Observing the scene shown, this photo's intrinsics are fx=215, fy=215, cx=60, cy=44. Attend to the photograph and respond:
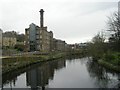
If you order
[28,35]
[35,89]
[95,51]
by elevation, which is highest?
[28,35]

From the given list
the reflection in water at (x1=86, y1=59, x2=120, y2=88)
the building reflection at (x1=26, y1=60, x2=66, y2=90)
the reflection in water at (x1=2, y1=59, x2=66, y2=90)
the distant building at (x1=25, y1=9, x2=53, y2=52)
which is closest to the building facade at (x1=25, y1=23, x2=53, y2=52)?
the distant building at (x1=25, y1=9, x2=53, y2=52)

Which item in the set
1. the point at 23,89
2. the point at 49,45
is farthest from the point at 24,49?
the point at 23,89

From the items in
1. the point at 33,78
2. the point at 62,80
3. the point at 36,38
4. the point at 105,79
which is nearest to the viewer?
the point at 62,80

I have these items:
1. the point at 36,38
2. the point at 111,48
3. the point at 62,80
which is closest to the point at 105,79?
the point at 62,80

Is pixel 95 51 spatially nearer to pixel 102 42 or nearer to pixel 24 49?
pixel 102 42

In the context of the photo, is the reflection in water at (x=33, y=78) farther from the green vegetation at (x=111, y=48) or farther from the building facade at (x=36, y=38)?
the building facade at (x=36, y=38)

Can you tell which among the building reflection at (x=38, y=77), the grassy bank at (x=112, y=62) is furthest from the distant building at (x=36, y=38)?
the building reflection at (x=38, y=77)

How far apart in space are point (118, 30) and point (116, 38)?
1327 mm

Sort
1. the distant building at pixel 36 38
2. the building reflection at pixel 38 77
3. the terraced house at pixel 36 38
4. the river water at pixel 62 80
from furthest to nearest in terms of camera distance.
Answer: the distant building at pixel 36 38 < the terraced house at pixel 36 38 < the building reflection at pixel 38 77 < the river water at pixel 62 80

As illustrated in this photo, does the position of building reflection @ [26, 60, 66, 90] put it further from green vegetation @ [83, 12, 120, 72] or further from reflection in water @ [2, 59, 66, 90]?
green vegetation @ [83, 12, 120, 72]

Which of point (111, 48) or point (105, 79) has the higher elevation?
point (111, 48)

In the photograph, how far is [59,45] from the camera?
351 feet

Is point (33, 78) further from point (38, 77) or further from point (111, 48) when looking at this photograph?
point (111, 48)

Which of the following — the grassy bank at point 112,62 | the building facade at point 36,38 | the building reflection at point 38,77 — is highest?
the building facade at point 36,38
